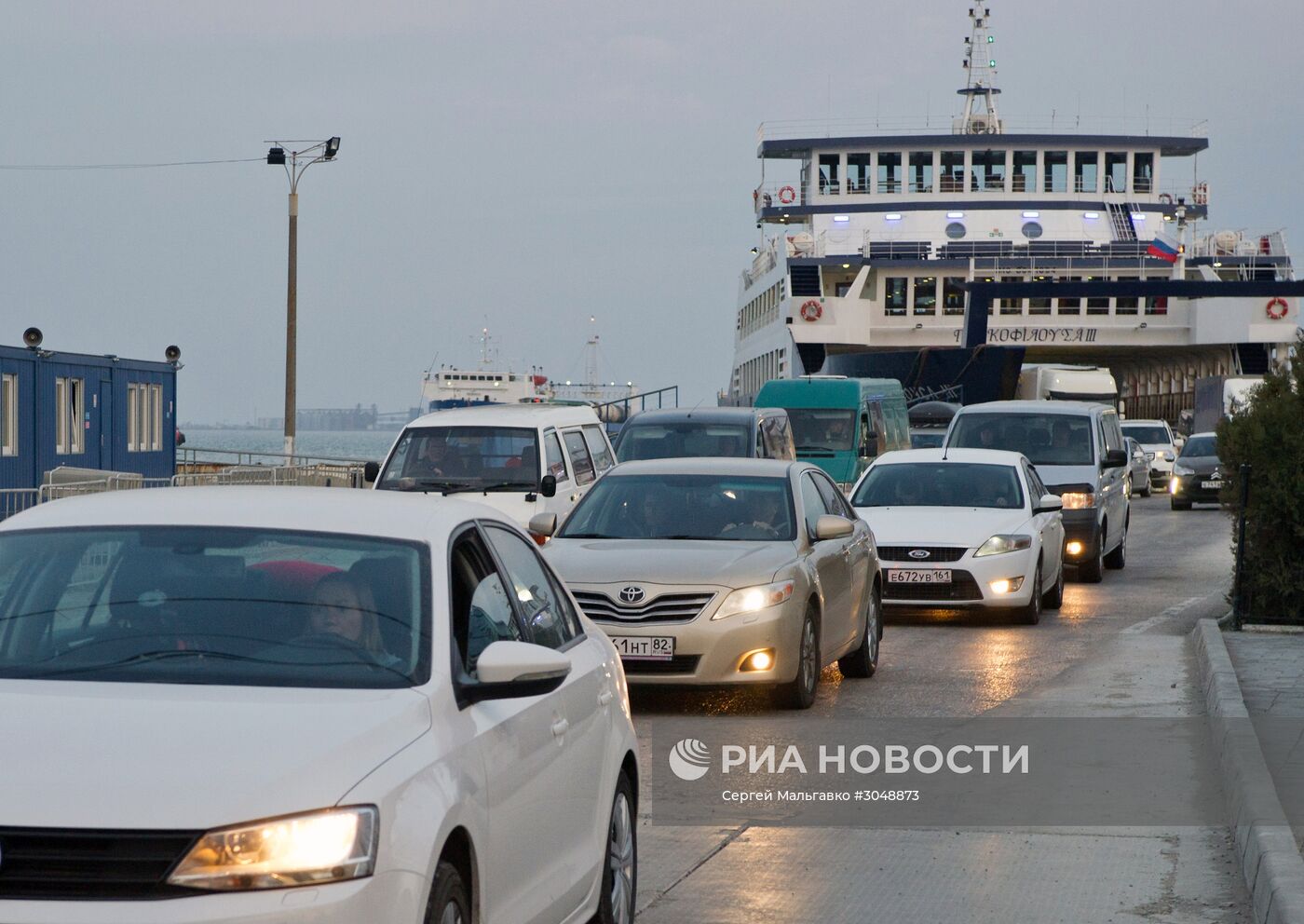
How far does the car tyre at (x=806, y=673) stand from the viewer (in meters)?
10.3

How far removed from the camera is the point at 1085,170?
59438mm

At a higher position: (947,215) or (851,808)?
(947,215)

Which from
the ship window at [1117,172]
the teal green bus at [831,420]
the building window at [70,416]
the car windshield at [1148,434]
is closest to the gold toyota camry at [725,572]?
the teal green bus at [831,420]

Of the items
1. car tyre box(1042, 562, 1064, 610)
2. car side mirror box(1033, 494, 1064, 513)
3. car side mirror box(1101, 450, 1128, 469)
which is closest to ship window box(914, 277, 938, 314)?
car side mirror box(1101, 450, 1128, 469)

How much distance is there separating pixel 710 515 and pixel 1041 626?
5.06 metres

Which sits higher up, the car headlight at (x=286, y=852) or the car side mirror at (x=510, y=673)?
the car side mirror at (x=510, y=673)

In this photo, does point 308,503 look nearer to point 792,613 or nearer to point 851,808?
point 851,808

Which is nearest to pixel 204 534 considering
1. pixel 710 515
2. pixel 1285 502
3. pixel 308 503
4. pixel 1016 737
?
pixel 308 503

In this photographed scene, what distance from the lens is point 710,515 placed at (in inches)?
451

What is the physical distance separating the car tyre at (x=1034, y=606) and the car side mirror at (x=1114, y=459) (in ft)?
15.2

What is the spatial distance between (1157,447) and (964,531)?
2857 cm

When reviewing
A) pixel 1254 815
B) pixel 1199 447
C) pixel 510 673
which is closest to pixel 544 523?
pixel 1254 815

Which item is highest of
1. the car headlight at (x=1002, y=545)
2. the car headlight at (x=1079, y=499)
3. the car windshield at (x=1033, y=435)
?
the car windshield at (x=1033, y=435)

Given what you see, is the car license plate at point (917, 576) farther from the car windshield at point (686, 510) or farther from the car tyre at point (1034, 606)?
the car windshield at point (686, 510)
